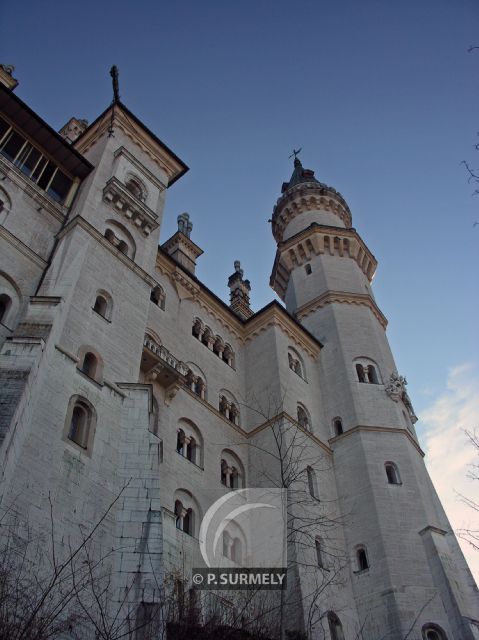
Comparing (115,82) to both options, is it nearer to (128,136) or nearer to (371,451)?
(128,136)

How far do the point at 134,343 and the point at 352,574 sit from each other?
36.8 ft

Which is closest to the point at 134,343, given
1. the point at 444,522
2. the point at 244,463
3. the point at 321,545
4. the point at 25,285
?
the point at 25,285

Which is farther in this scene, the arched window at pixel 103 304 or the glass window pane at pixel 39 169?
the glass window pane at pixel 39 169

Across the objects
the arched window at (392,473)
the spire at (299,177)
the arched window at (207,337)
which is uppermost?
the spire at (299,177)

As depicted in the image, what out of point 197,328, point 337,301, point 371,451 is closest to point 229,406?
point 197,328

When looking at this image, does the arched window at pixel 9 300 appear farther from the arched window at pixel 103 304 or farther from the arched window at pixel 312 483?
the arched window at pixel 312 483

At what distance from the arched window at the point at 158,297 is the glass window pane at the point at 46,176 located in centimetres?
579

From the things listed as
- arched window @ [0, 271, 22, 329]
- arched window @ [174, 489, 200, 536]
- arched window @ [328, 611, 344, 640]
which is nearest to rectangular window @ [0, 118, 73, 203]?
arched window @ [0, 271, 22, 329]

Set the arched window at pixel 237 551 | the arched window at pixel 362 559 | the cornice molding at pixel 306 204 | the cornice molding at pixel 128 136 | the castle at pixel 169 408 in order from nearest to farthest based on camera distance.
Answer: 1. the castle at pixel 169 408
2. the arched window at pixel 237 551
3. the arched window at pixel 362 559
4. the cornice molding at pixel 128 136
5. the cornice molding at pixel 306 204

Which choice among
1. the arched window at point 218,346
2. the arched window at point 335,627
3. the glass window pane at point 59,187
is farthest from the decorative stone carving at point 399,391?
the glass window pane at point 59,187

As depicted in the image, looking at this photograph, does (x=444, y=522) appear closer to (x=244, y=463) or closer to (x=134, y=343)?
(x=244, y=463)

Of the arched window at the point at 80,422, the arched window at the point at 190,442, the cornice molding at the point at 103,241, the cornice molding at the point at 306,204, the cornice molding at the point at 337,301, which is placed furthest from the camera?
the cornice molding at the point at 306,204

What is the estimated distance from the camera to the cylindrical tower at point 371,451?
20.0 metres

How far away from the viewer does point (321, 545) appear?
21.3 m
